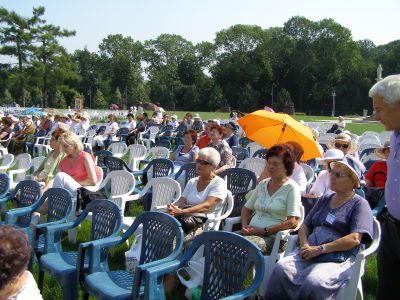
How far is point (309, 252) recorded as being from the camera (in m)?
3.30

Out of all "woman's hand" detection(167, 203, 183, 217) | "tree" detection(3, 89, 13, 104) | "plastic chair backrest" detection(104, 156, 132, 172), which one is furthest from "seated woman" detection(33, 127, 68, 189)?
"tree" detection(3, 89, 13, 104)

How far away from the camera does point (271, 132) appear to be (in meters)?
6.18

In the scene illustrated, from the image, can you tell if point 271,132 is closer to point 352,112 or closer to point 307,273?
point 307,273

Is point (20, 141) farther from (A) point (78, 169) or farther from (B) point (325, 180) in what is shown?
(B) point (325, 180)

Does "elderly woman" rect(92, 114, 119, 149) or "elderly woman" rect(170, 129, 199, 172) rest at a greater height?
"elderly woman" rect(170, 129, 199, 172)

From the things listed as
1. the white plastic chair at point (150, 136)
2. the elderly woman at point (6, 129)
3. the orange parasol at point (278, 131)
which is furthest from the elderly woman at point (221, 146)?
the elderly woman at point (6, 129)

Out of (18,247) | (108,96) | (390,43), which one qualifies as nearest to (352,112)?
(390,43)

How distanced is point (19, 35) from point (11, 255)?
49.3 m

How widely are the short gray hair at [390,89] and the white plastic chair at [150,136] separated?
11.8 m

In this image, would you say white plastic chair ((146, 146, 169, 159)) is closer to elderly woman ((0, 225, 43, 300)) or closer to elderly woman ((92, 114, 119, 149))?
elderly woman ((92, 114, 119, 149))

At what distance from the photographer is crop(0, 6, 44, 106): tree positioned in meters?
46.2

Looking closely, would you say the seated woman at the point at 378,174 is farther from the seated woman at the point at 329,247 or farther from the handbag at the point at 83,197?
the handbag at the point at 83,197

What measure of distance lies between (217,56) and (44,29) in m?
36.6

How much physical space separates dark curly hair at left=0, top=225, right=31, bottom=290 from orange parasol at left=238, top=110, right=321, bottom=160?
3.99m
